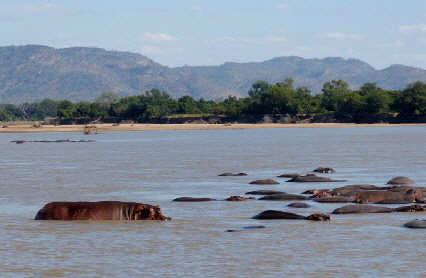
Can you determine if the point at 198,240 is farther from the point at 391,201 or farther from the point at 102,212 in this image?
the point at 391,201

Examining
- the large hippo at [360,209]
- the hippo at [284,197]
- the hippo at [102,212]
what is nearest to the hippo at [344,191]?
the hippo at [284,197]

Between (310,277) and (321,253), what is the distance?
189 cm

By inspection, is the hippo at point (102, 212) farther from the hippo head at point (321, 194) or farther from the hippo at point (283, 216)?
the hippo head at point (321, 194)

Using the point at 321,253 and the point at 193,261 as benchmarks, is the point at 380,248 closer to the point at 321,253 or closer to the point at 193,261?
the point at 321,253

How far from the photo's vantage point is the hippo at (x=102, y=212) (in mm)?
17062

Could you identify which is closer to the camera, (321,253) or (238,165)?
(321,253)

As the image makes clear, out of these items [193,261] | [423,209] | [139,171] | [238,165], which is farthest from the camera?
[238,165]

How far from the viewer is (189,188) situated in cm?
2483

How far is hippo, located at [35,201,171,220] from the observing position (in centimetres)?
1706

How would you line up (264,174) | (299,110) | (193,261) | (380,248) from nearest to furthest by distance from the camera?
(193,261)
(380,248)
(264,174)
(299,110)

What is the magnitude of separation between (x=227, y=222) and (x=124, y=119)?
5198 inches

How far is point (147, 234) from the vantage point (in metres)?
15.3

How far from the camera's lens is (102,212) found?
17094mm

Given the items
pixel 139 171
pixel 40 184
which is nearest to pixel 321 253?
pixel 40 184
